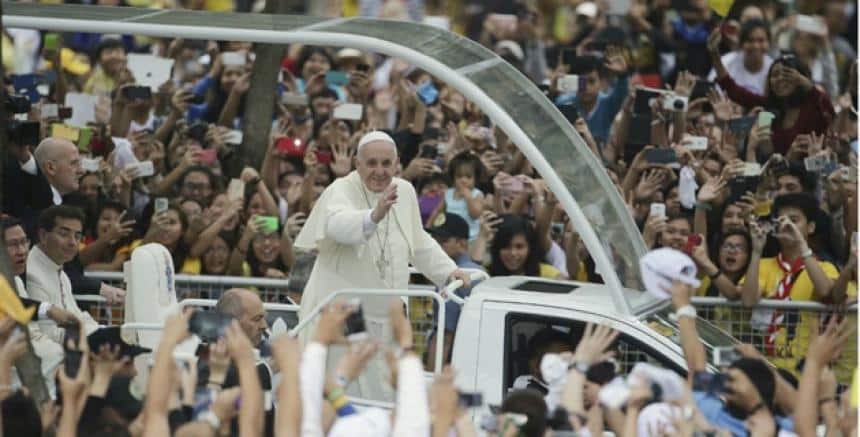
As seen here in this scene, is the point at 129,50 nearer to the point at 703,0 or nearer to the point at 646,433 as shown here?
the point at 703,0

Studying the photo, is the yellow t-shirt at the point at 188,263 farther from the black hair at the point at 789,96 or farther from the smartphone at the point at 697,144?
the black hair at the point at 789,96

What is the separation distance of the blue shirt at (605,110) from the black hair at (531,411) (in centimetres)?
672

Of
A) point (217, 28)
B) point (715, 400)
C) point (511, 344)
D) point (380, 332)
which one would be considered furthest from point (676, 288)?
point (217, 28)

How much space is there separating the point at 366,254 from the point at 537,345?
1195 mm

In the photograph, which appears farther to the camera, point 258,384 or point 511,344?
point 511,344

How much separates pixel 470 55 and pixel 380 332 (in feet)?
4.72

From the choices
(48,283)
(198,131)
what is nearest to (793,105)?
(198,131)

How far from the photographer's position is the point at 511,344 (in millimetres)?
9289

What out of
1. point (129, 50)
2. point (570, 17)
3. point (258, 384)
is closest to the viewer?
point (258, 384)

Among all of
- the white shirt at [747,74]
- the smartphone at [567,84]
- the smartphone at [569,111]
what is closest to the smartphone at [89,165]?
the smartphone at [569,111]

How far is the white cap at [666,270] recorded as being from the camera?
8.20 metres

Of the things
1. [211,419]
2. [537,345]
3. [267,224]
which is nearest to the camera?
[211,419]

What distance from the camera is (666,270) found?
8.23 m

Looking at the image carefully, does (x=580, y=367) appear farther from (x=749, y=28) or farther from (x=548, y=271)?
(x=749, y=28)
